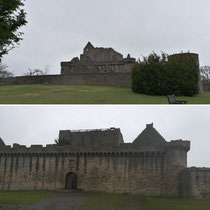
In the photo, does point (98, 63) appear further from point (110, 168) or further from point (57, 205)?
point (57, 205)

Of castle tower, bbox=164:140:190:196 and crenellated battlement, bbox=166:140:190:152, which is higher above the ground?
crenellated battlement, bbox=166:140:190:152

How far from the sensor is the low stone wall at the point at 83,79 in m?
46.2

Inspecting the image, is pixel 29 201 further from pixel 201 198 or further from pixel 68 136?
pixel 68 136

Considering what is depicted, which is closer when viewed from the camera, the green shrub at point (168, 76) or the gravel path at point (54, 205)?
the gravel path at point (54, 205)

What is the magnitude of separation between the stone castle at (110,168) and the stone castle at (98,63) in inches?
859

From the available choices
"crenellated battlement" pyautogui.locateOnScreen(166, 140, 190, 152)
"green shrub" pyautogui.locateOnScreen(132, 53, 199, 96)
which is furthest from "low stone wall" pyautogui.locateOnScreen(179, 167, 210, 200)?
"green shrub" pyautogui.locateOnScreen(132, 53, 199, 96)

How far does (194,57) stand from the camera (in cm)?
4069

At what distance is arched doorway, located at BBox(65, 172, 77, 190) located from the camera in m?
33.3

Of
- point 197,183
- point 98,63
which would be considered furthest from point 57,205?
point 98,63

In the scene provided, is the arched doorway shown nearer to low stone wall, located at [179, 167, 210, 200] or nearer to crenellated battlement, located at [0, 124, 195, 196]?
crenellated battlement, located at [0, 124, 195, 196]

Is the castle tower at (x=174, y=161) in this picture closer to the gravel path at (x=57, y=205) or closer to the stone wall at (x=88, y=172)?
the stone wall at (x=88, y=172)

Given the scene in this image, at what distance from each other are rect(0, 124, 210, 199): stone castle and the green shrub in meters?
6.09

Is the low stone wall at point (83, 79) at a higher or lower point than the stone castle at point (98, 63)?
lower

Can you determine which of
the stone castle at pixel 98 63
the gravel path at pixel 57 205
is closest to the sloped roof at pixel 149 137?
the gravel path at pixel 57 205
